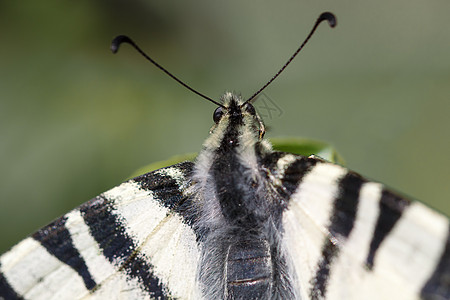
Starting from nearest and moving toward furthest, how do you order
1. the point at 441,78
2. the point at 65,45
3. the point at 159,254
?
1. the point at 159,254
2. the point at 441,78
3. the point at 65,45

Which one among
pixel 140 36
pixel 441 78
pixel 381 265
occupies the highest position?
pixel 140 36

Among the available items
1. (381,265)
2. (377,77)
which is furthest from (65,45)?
(381,265)

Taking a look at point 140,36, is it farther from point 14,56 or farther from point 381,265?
point 381,265

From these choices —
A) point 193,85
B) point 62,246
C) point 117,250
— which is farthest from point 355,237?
point 193,85

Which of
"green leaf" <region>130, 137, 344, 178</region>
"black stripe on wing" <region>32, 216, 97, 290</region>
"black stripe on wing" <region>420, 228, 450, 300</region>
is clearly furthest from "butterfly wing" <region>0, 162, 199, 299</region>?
"black stripe on wing" <region>420, 228, 450, 300</region>

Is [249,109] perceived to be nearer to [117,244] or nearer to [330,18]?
[330,18]

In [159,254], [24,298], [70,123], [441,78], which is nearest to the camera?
[24,298]

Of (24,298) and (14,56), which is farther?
(14,56)
